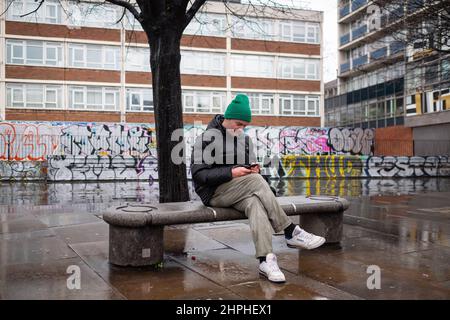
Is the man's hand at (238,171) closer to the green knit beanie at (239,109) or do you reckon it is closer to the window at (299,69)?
the green knit beanie at (239,109)

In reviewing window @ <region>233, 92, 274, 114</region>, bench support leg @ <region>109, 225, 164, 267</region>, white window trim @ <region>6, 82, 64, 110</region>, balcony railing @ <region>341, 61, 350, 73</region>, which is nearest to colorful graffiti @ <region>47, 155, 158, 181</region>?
bench support leg @ <region>109, 225, 164, 267</region>

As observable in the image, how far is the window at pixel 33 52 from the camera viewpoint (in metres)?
32.2

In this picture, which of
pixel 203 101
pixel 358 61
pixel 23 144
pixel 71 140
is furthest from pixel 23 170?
pixel 358 61

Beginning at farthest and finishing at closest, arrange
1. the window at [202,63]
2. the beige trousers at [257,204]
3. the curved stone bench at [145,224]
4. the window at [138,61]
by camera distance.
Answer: the window at [202,63], the window at [138,61], the curved stone bench at [145,224], the beige trousers at [257,204]

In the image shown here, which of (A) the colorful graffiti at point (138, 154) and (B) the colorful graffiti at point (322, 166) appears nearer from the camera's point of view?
(A) the colorful graffiti at point (138, 154)

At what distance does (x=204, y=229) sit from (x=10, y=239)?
2.48 meters

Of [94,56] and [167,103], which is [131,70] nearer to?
[94,56]

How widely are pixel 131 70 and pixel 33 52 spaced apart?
7.43m

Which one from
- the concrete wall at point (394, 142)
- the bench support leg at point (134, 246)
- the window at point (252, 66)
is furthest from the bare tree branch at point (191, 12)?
the window at point (252, 66)

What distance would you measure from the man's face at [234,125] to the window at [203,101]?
A: 1245 inches

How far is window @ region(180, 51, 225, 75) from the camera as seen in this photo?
116ft

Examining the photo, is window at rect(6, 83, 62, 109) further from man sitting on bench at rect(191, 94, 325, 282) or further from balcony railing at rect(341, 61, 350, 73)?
balcony railing at rect(341, 61, 350, 73)

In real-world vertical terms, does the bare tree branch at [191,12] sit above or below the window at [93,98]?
below
